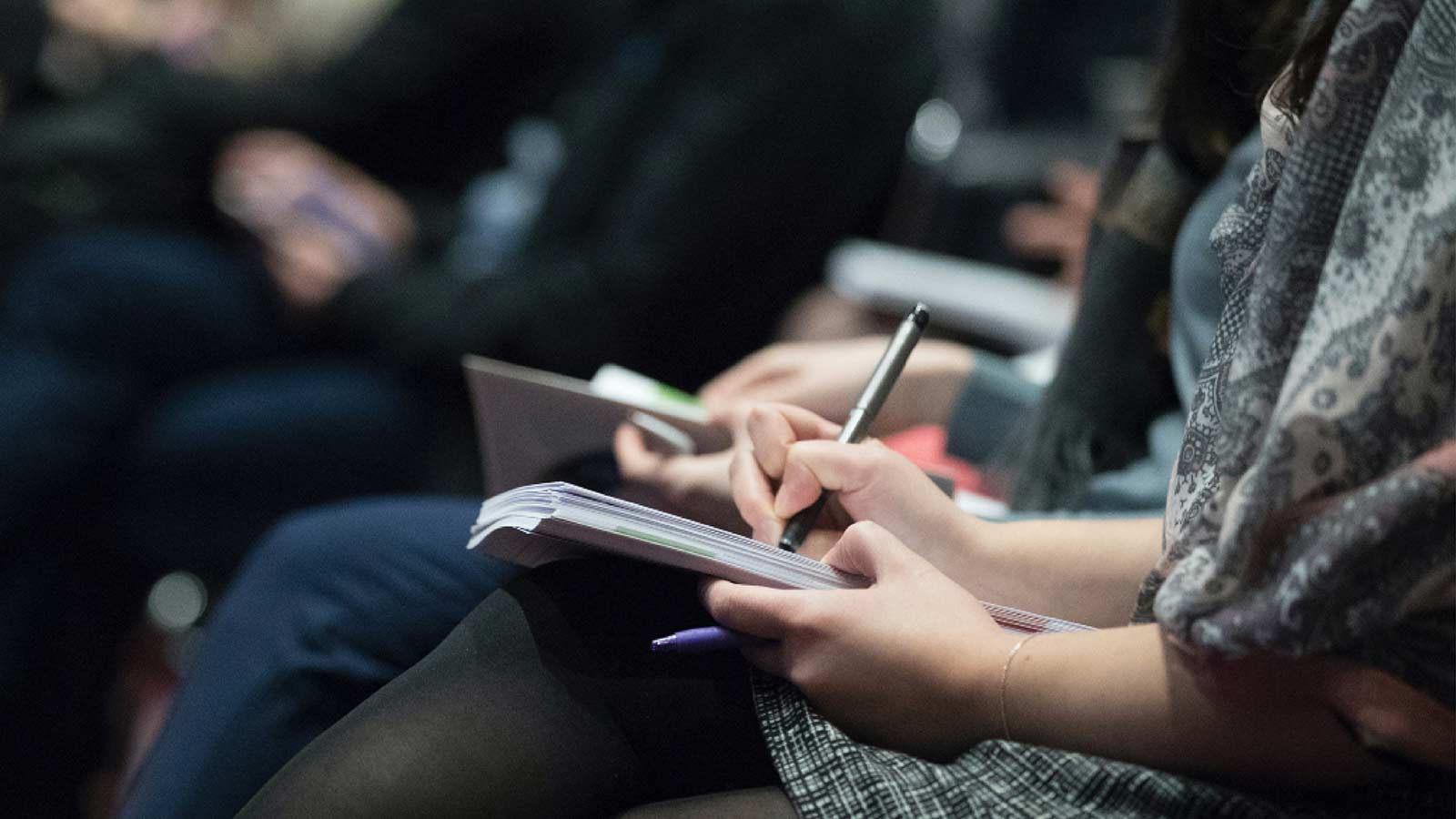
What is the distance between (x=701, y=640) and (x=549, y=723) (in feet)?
0.24

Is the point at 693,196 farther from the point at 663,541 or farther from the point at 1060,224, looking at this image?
the point at 663,541

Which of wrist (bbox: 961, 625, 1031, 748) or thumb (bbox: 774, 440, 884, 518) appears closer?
wrist (bbox: 961, 625, 1031, 748)

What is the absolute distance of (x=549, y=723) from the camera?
57cm

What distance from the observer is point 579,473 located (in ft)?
2.94

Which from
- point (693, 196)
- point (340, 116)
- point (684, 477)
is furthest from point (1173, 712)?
point (340, 116)

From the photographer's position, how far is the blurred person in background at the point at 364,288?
1.48 metres

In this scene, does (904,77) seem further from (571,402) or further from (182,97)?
(182,97)

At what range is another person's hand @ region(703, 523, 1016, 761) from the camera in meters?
0.53

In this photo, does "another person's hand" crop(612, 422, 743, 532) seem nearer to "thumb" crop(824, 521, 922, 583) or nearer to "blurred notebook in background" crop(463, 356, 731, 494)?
"blurred notebook in background" crop(463, 356, 731, 494)

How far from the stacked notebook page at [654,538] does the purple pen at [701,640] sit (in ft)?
0.08

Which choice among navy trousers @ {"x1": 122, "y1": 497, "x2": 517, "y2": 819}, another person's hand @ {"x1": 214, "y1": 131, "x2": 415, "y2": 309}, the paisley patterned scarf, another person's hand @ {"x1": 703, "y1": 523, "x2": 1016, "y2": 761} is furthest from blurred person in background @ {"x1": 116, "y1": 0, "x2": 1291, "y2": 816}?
another person's hand @ {"x1": 214, "y1": 131, "x2": 415, "y2": 309}

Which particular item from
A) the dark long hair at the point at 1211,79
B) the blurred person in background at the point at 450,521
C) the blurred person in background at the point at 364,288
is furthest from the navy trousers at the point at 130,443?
the dark long hair at the point at 1211,79

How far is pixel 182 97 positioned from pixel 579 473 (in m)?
1.33

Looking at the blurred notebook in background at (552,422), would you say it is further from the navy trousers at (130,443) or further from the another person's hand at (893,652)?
the navy trousers at (130,443)
